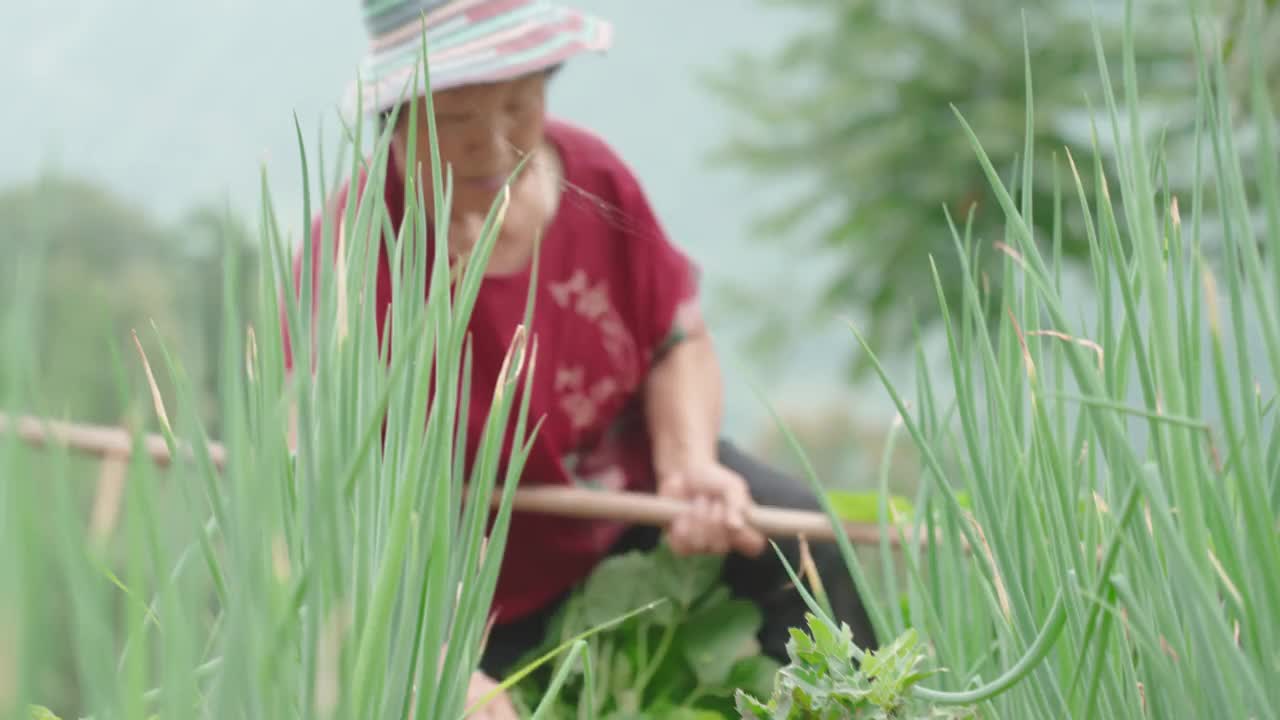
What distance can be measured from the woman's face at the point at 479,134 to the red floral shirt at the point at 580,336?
0.18 m

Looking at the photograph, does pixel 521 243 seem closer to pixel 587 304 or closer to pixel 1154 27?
pixel 587 304

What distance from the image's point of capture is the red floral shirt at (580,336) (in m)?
0.97

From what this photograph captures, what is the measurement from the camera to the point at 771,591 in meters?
1.03

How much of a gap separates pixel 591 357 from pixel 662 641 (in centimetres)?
26

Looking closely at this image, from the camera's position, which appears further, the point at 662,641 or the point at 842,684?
the point at 662,641

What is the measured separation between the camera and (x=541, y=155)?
2.69ft

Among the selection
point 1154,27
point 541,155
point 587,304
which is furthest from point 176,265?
point 1154,27

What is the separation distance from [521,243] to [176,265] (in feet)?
2.34

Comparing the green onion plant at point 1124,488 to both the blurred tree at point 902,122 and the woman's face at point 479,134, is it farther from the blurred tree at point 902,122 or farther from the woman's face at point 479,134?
the blurred tree at point 902,122

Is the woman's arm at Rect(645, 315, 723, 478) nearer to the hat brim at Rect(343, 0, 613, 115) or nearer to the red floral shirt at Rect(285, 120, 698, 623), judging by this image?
the red floral shirt at Rect(285, 120, 698, 623)

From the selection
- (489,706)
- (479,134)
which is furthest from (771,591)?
(479,134)

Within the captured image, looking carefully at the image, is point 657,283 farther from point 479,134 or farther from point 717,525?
point 479,134

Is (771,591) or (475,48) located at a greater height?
(475,48)

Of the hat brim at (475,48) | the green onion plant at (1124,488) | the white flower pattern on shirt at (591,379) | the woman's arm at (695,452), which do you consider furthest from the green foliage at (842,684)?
the white flower pattern on shirt at (591,379)
